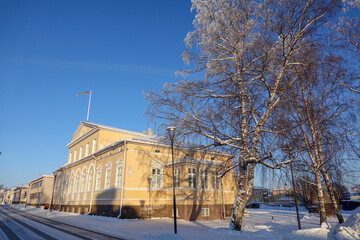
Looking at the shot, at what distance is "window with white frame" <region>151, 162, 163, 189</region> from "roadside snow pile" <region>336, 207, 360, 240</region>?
17.3m

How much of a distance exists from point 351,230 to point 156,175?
58.9 feet

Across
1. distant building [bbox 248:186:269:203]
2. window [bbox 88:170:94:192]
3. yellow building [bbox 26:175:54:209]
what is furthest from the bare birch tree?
distant building [bbox 248:186:269:203]

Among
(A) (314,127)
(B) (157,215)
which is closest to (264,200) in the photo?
(B) (157,215)

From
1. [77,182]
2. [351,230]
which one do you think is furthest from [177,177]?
[77,182]

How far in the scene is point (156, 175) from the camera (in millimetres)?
24609

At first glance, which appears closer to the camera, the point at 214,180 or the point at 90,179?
the point at 214,180

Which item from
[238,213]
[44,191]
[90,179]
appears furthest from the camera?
[44,191]

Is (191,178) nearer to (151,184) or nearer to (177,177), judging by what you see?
(177,177)

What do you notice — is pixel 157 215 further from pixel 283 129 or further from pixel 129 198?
pixel 283 129

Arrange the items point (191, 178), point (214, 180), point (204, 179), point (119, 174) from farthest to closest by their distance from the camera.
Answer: point (214, 180) → point (204, 179) → point (119, 174) → point (191, 178)

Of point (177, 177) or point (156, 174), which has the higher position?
point (156, 174)

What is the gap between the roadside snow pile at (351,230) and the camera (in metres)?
9.01

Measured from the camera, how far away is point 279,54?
13500 mm

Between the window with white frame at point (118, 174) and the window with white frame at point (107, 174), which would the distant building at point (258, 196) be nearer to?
the window with white frame at point (107, 174)
